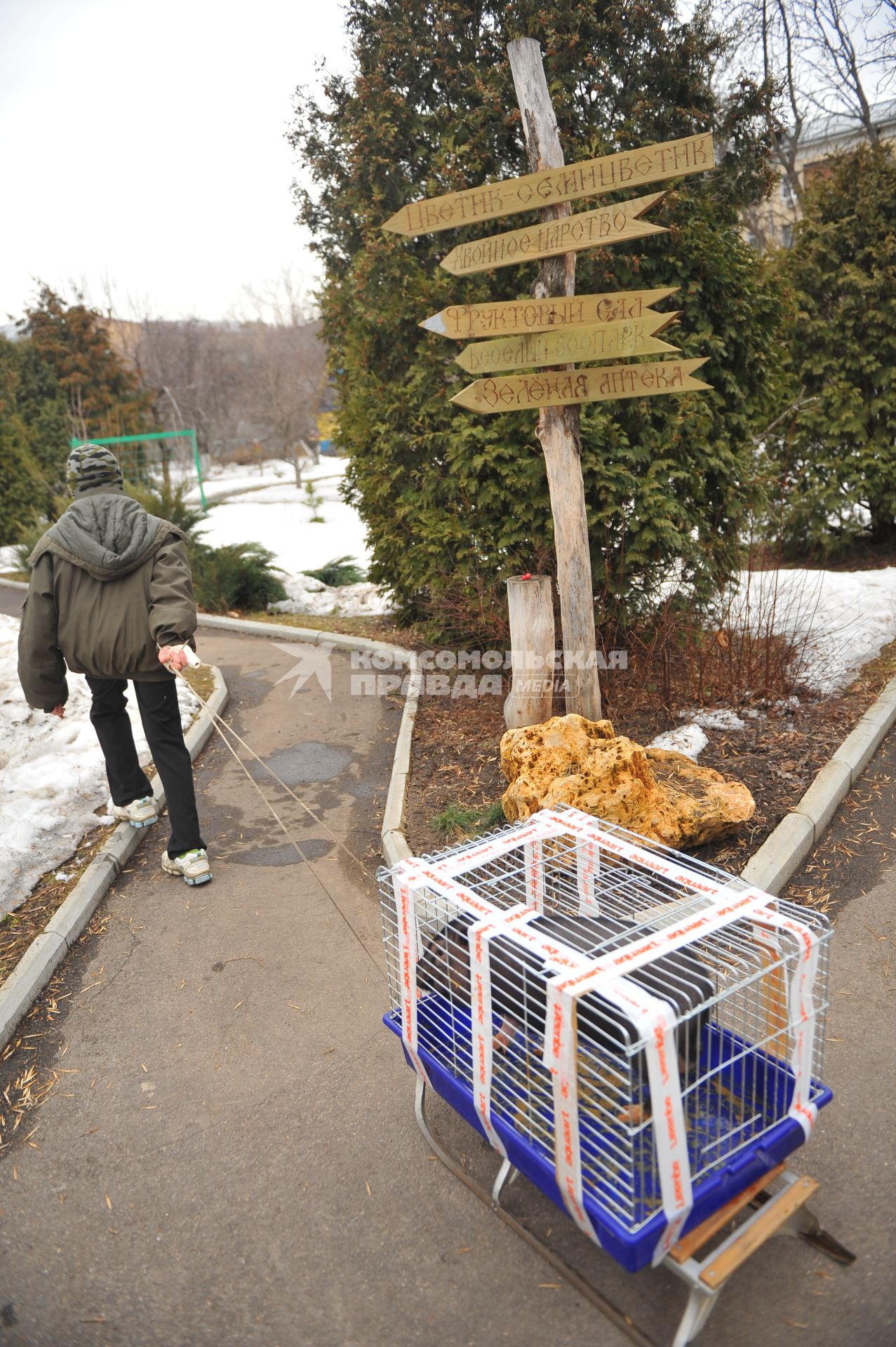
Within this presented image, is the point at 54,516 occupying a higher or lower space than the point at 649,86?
lower

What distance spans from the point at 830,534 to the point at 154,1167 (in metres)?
10.4

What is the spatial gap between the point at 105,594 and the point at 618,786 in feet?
8.95

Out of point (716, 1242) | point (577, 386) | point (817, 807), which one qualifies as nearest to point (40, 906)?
point (716, 1242)

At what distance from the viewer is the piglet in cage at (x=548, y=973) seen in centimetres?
231

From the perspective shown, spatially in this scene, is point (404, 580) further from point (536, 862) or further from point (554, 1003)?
point (554, 1003)

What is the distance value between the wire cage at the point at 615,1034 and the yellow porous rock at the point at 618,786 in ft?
4.06

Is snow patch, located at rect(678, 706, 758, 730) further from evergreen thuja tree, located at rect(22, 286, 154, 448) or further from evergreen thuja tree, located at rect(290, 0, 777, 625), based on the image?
evergreen thuja tree, located at rect(22, 286, 154, 448)

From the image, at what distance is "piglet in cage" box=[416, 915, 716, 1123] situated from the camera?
2307 millimetres

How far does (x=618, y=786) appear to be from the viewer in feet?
13.8

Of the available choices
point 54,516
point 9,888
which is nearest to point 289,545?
point 54,516

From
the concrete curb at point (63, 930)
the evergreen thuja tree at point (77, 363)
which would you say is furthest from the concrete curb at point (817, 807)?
the evergreen thuja tree at point (77, 363)

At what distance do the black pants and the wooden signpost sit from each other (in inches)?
92.0

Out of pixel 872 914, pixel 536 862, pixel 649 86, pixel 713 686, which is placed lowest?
pixel 872 914

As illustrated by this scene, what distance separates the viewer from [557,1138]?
210cm
